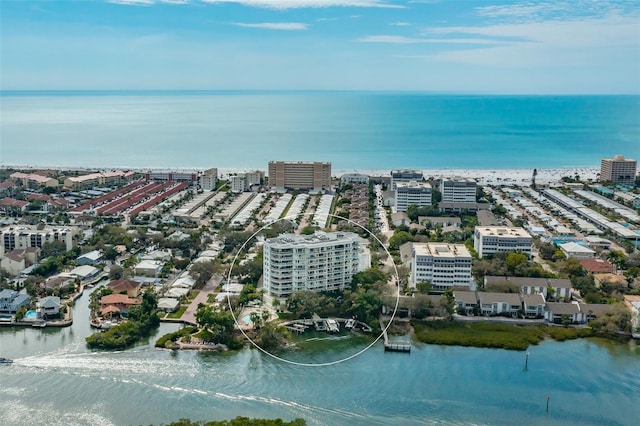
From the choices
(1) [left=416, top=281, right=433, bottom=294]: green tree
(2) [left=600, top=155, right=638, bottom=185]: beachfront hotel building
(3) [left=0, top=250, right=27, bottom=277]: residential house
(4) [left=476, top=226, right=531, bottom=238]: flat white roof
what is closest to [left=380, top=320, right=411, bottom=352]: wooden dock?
(1) [left=416, top=281, right=433, bottom=294]: green tree

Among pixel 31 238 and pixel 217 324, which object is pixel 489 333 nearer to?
pixel 217 324

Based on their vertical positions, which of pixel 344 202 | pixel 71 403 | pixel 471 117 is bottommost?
pixel 71 403

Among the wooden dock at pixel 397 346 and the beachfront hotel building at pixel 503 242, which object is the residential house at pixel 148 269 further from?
the beachfront hotel building at pixel 503 242

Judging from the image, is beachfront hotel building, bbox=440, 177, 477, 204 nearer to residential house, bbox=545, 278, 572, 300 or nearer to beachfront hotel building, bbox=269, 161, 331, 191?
beachfront hotel building, bbox=269, 161, 331, 191

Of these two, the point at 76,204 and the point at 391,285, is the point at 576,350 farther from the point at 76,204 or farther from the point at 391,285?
the point at 76,204

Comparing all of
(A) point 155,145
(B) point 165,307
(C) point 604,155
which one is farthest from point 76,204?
(C) point 604,155

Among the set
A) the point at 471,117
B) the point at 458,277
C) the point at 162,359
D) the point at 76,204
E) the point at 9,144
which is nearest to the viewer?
the point at 162,359
